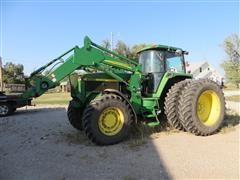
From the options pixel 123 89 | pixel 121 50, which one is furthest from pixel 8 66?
pixel 123 89

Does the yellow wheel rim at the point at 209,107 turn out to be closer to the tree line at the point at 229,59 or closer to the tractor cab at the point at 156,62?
the tractor cab at the point at 156,62

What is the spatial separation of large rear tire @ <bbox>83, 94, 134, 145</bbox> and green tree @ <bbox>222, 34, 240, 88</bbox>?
5204 cm

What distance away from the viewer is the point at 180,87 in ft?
28.4

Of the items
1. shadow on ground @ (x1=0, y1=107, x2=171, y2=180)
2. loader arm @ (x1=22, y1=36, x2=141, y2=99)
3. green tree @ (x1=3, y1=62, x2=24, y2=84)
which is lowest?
shadow on ground @ (x1=0, y1=107, x2=171, y2=180)

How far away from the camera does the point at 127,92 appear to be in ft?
29.4

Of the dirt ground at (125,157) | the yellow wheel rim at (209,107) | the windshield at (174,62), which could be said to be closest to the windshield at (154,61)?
the windshield at (174,62)

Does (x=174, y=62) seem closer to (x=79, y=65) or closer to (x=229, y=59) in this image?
(x=79, y=65)

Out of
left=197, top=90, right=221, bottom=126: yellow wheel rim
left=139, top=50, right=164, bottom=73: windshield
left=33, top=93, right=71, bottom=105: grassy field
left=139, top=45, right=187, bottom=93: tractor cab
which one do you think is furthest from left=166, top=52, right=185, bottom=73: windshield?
left=33, top=93, right=71, bottom=105: grassy field

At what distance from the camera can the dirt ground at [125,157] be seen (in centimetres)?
556

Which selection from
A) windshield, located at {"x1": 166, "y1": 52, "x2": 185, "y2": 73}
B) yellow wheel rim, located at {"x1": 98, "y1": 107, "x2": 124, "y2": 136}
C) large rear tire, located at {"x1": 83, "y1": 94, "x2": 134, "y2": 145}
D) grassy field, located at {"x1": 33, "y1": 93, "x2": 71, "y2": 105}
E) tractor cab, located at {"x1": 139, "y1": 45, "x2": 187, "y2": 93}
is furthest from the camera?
grassy field, located at {"x1": 33, "y1": 93, "x2": 71, "y2": 105}

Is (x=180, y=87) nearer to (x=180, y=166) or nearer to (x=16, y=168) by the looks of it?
(x=180, y=166)

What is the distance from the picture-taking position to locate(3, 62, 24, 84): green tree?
5550 centimetres

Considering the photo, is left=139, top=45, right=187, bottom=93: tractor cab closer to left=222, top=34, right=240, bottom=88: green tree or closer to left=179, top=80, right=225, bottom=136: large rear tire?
left=179, top=80, right=225, bottom=136: large rear tire

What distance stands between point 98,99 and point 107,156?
1600 millimetres
